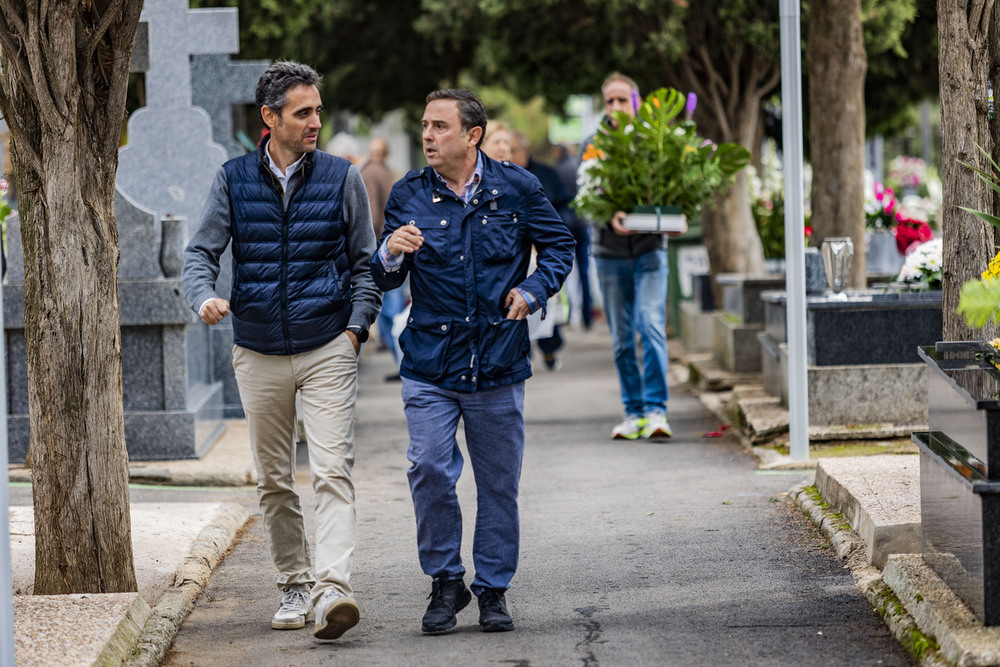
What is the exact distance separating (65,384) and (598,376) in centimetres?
849

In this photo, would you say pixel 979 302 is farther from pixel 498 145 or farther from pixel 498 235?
pixel 498 145

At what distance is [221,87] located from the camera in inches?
424

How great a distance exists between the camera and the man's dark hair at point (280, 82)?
16.1ft

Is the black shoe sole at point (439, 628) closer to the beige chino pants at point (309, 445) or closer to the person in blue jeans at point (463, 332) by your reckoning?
the person in blue jeans at point (463, 332)

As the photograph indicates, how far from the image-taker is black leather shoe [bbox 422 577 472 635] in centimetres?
483

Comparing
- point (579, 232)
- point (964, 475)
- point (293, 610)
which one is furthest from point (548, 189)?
point (964, 475)

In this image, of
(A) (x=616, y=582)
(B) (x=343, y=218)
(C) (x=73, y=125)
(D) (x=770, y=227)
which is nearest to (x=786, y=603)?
(A) (x=616, y=582)

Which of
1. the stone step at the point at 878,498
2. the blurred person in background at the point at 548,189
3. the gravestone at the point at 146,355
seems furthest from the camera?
the blurred person in background at the point at 548,189

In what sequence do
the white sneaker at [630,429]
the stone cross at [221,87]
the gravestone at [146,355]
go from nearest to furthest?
the gravestone at [146,355], the white sneaker at [630,429], the stone cross at [221,87]

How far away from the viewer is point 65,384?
4.94 m

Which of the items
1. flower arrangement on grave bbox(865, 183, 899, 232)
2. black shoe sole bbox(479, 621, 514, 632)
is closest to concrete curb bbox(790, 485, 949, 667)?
black shoe sole bbox(479, 621, 514, 632)

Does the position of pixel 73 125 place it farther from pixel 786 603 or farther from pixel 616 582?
pixel 786 603

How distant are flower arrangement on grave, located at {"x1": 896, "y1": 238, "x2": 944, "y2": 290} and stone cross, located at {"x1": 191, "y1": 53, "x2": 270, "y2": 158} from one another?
16.2 ft

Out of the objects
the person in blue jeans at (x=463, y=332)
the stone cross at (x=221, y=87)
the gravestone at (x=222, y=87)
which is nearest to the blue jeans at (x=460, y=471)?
the person in blue jeans at (x=463, y=332)
